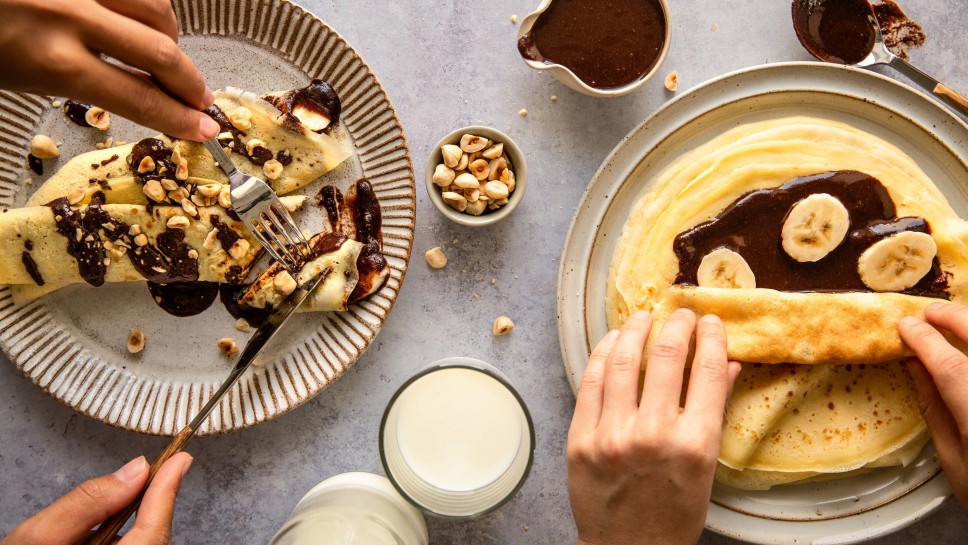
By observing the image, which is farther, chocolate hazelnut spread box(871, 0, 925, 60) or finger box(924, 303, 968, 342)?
chocolate hazelnut spread box(871, 0, 925, 60)

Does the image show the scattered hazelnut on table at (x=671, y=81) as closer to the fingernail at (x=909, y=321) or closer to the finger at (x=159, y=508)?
the fingernail at (x=909, y=321)

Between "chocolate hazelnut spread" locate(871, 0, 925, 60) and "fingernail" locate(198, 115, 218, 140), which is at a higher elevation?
"chocolate hazelnut spread" locate(871, 0, 925, 60)

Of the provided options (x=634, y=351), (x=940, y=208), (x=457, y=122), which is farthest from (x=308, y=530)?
(x=940, y=208)

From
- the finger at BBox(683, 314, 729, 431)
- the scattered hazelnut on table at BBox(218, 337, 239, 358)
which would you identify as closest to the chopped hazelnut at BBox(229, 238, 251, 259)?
the scattered hazelnut on table at BBox(218, 337, 239, 358)

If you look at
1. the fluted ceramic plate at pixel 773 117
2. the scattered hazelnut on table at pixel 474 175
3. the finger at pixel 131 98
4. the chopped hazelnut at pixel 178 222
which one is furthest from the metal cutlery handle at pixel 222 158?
the fluted ceramic plate at pixel 773 117

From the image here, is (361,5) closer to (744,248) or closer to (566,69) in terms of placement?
(566,69)

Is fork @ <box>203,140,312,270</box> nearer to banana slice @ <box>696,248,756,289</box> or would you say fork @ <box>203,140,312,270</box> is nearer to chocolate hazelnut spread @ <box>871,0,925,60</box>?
banana slice @ <box>696,248,756,289</box>
